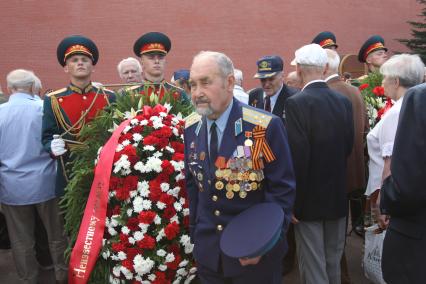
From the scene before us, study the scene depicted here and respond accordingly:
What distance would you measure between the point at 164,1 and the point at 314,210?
46.4 ft

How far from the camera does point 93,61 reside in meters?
3.99

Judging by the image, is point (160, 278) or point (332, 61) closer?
point (160, 278)

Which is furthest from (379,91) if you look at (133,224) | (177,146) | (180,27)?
(180,27)

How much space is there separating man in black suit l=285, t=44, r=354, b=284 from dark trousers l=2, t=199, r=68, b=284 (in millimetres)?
2275

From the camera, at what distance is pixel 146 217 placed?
2.92 meters

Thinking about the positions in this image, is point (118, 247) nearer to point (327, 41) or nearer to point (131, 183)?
point (131, 183)

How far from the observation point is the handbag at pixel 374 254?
3615 millimetres

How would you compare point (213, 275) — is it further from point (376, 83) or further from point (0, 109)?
point (376, 83)

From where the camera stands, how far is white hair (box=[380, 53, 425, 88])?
2957 mm

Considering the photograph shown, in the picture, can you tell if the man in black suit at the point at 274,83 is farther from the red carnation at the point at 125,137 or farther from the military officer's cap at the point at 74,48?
the red carnation at the point at 125,137

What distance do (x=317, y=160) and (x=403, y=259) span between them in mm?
1225

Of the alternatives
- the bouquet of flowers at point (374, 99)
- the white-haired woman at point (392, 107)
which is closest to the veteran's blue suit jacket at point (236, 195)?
the white-haired woman at point (392, 107)

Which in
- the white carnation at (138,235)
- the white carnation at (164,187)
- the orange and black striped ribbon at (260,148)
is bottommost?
the white carnation at (138,235)

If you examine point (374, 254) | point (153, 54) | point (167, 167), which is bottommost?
point (374, 254)
